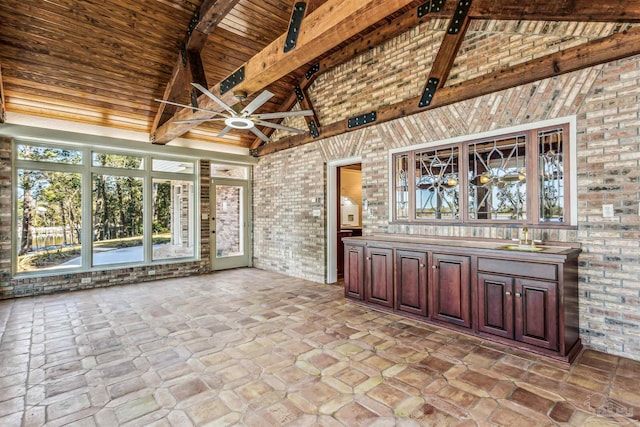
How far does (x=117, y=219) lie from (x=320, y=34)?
5.63m

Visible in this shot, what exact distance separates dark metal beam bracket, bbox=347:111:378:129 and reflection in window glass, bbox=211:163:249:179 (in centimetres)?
357

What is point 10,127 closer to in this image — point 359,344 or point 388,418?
point 359,344

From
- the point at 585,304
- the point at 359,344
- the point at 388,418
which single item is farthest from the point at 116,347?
the point at 585,304

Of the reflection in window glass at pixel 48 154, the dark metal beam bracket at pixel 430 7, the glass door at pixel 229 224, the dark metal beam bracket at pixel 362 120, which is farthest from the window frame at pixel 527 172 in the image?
the reflection in window glass at pixel 48 154

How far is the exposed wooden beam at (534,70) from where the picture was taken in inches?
117

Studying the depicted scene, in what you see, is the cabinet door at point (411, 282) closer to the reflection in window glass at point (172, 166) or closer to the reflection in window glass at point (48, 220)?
the reflection in window glass at point (172, 166)

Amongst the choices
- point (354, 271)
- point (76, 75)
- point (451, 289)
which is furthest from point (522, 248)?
point (76, 75)

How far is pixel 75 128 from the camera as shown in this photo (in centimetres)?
572

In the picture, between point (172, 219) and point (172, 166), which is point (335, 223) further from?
point (172, 166)

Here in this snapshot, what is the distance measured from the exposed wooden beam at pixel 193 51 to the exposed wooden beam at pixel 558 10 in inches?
124

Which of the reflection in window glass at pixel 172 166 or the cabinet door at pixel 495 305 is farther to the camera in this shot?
the reflection in window glass at pixel 172 166

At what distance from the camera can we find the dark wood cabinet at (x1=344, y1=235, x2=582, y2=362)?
2.95 m

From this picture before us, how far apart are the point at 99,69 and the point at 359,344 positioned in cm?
584

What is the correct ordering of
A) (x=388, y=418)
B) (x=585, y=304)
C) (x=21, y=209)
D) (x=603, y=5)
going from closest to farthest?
(x=388, y=418) → (x=603, y=5) → (x=585, y=304) → (x=21, y=209)
